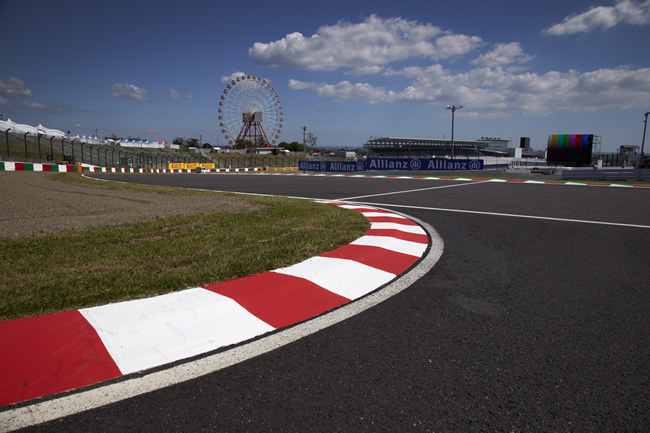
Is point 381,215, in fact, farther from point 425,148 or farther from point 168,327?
point 425,148

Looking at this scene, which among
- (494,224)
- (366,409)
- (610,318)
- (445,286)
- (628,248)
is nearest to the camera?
(366,409)

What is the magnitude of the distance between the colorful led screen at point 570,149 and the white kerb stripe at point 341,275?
54.1m

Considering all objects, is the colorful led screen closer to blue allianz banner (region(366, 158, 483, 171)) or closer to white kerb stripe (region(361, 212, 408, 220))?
blue allianz banner (region(366, 158, 483, 171))

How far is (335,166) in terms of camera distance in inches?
1310

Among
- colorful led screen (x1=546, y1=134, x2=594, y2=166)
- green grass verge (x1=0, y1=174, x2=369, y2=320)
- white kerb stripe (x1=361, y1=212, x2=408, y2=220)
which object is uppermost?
colorful led screen (x1=546, y1=134, x2=594, y2=166)

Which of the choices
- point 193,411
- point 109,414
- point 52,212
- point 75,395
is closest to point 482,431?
point 193,411

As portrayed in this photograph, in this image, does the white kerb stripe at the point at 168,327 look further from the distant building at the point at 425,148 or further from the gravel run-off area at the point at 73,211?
the distant building at the point at 425,148

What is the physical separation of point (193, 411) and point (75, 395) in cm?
57

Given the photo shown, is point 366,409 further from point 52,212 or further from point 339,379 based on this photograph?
point 52,212

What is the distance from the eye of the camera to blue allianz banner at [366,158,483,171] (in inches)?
1094

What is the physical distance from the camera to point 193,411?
5.16 ft

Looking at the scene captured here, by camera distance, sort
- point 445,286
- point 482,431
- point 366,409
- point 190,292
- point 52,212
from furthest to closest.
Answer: point 52,212
point 445,286
point 190,292
point 366,409
point 482,431

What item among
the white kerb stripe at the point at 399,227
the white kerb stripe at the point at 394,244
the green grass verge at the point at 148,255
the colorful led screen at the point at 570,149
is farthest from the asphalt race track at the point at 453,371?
the colorful led screen at the point at 570,149

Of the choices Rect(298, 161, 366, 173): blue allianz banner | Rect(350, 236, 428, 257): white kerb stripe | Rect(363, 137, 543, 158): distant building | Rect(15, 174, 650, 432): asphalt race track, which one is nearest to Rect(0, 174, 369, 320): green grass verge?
Rect(350, 236, 428, 257): white kerb stripe
